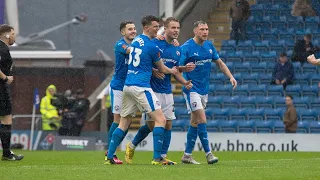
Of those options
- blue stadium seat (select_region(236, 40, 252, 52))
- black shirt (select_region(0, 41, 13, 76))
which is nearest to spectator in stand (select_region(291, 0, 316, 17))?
blue stadium seat (select_region(236, 40, 252, 52))

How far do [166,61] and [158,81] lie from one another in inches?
13.4

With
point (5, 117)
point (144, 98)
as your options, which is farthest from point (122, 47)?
point (5, 117)

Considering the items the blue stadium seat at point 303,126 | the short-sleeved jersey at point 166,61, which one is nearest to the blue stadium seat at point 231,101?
the blue stadium seat at point 303,126

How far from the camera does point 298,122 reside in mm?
27109

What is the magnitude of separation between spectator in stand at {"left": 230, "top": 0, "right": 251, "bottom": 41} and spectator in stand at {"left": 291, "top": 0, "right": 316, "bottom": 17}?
1.56m

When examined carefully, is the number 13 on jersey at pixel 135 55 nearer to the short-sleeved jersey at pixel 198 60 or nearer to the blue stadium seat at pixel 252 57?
the short-sleeved jersey at pixel 198 60

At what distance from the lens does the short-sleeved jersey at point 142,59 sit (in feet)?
45.6

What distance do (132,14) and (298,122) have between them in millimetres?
8894

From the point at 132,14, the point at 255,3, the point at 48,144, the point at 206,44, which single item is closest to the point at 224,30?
the point at 255,3

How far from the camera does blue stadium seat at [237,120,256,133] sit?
27312 millimetres

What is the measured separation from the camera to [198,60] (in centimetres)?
1529

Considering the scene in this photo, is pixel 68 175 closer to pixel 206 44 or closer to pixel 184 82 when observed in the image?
pixel 184 82

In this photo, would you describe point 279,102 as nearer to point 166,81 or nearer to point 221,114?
point 221,114

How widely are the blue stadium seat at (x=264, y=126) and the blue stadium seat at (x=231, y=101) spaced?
47.8 inches
